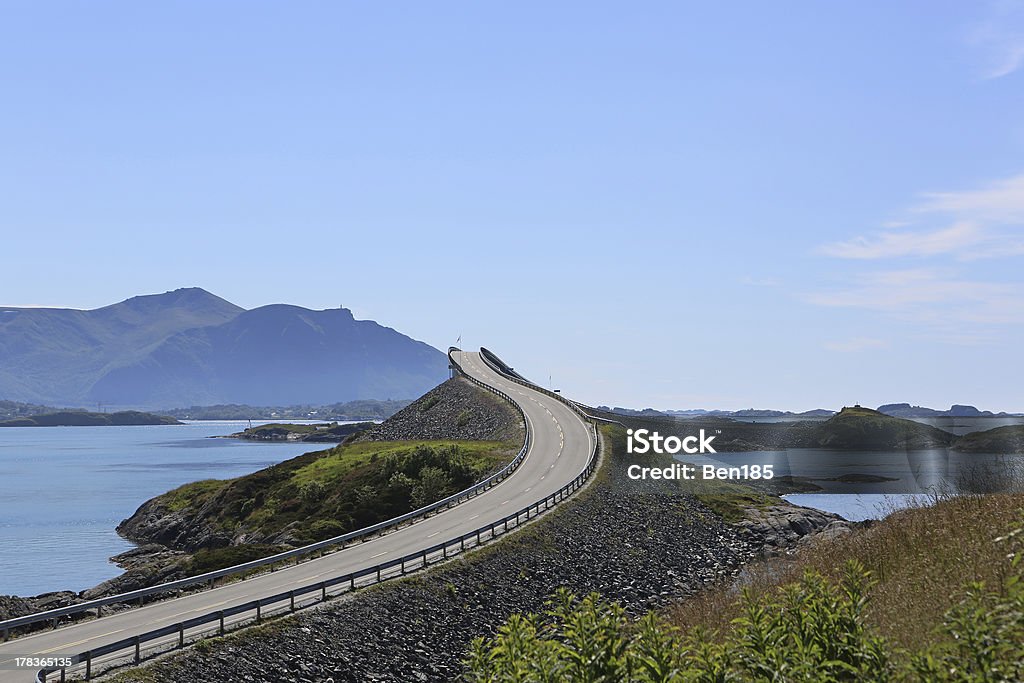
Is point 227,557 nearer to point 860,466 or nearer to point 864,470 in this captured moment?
point 864,470

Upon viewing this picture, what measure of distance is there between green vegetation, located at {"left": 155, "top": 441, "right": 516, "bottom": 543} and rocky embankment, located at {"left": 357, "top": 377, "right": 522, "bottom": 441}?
21.7ft

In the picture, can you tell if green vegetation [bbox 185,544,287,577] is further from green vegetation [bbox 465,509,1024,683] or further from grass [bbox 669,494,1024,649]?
green vegetation [bbox 465,509,1024,683]

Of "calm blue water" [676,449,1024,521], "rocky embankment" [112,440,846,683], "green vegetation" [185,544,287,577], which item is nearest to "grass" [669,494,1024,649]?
"rocky embankment" [112,440,846,683]

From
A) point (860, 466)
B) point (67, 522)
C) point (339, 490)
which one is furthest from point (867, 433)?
point (67, 522)

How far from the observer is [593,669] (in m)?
12.0

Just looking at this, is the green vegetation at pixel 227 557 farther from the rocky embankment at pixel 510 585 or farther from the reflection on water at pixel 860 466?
the reflection on water at pixel 860 466

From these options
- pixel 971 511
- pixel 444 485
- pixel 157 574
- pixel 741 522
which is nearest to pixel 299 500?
pixel 444 485

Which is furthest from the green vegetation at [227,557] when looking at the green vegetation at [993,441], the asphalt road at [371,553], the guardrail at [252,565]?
the green vegetation at [993,441]

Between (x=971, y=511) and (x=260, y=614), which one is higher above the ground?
(x=971, y=511)

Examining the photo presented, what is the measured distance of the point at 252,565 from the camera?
42.7 meters

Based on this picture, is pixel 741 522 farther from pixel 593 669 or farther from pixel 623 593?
pixel 593 669

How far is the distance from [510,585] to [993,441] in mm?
118331

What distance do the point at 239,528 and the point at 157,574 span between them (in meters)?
19.9

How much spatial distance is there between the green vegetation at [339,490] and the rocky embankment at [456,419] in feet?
21.7
